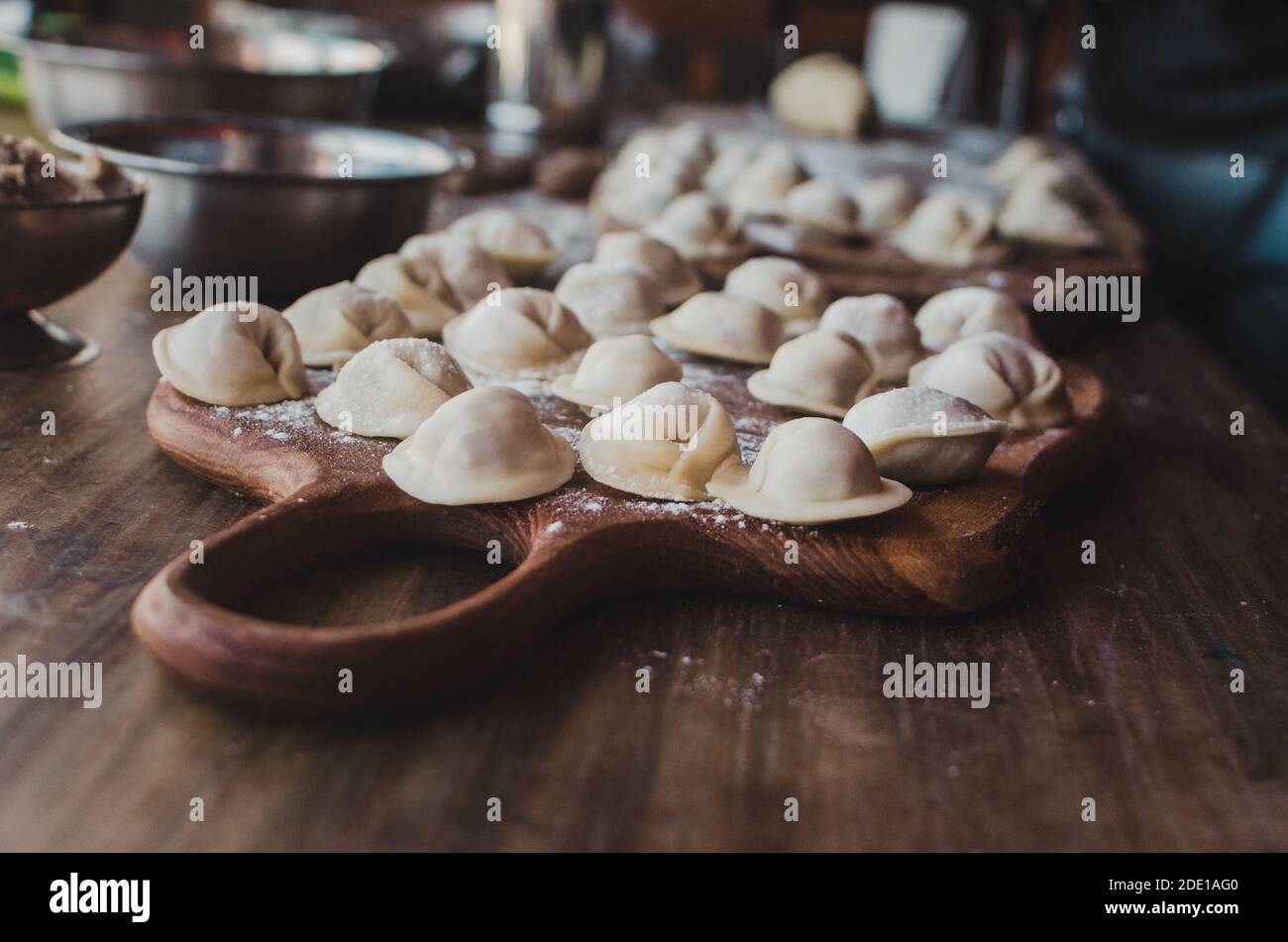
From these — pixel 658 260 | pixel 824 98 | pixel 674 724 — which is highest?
pixel 824 98

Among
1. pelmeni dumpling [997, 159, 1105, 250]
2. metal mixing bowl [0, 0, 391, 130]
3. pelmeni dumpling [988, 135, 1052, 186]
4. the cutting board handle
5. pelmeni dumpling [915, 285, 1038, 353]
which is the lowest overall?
the cutting board handle

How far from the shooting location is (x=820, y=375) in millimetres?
1428

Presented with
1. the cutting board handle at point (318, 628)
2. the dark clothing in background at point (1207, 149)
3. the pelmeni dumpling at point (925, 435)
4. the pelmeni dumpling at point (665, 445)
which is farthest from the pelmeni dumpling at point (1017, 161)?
the cutting board handle at point (318, 628)

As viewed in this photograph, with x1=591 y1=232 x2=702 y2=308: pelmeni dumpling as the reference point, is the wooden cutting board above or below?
below

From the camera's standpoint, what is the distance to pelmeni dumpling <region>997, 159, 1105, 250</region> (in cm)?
218

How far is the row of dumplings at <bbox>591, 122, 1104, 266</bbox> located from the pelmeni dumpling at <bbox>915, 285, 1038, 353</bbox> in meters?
0.40

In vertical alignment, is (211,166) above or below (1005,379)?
above

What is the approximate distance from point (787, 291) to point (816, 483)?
0.71 metres

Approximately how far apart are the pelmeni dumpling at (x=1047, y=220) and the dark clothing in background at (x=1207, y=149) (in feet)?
0.85

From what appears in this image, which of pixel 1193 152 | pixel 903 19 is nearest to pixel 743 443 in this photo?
pixel 1193 152

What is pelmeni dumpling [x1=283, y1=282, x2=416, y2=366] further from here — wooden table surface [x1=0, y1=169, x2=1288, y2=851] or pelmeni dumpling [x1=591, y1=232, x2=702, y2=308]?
pelmeni dumpling [x1=591, y1=232, x2=702, y2=308]

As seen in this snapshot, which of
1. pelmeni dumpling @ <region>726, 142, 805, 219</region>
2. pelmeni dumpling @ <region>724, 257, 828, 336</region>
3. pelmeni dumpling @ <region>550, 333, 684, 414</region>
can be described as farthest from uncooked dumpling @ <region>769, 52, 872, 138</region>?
pelmeni dumpling @ <region>550, 333, 684, 414</region>

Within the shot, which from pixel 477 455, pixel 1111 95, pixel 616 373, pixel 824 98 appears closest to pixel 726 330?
pixel 616 373

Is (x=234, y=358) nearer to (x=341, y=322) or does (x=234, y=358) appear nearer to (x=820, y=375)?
(x=341, y=322)
